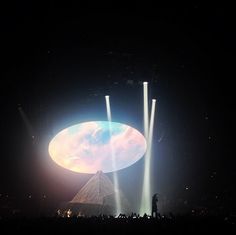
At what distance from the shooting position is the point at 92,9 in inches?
502

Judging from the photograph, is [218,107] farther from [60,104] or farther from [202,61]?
[60,104]

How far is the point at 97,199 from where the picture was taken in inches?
706

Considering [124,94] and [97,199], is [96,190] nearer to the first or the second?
[97,199]

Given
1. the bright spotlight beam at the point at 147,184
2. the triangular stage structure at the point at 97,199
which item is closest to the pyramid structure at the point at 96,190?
the triangular stage structure at the point at 97,199

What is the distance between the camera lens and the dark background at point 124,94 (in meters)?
13.6

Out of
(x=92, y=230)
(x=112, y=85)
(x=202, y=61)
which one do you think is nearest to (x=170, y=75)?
(x=202, y=61)

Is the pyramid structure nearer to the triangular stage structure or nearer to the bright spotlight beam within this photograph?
the triangular stage structure

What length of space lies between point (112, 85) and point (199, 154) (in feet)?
20.7

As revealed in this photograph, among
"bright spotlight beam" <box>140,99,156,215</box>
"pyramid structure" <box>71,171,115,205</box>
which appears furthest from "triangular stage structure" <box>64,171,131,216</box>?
"bright spotlight beam" <box>140,99,156,215</box>

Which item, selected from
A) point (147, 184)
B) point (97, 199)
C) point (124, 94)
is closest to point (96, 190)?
point (97, 199)

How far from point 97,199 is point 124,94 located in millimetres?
5394

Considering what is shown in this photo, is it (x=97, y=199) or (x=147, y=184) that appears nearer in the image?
(x=97, y=199)

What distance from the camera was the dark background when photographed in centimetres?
1359

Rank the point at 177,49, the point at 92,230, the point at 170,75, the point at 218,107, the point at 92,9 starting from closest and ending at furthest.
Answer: the point at 92,230, the point at 92,9, the point at 177,49, the point at 170,75, the point at 218,107
